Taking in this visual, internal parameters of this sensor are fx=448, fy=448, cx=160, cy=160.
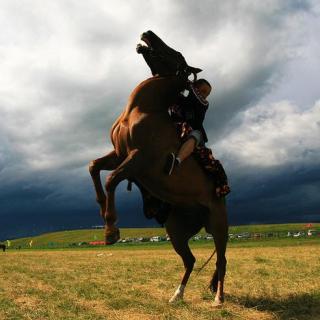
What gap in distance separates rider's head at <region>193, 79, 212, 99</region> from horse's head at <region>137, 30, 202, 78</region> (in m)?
0.29

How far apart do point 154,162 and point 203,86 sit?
1794mm

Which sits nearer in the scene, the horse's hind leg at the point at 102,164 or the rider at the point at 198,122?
the horse's hind leg at the point at 102,164

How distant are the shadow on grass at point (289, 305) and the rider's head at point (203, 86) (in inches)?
144

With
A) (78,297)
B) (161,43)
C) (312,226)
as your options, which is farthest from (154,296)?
(312,226)

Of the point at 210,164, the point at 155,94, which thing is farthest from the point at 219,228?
the point at 155,94

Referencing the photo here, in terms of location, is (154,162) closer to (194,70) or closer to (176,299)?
(194,70)

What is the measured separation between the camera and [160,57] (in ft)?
24.0

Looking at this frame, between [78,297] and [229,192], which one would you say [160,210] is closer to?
[229,192]

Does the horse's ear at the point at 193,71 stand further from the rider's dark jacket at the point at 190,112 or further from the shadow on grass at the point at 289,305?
the shadow on grass at the point at 289,305

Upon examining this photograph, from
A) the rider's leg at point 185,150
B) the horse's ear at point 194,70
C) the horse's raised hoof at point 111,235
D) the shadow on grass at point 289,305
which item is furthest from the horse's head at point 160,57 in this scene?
the shadow on grass at point 289,305

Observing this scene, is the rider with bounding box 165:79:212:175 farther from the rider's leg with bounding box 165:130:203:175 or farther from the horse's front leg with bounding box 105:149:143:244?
the horse's front leg with bounding box 105:149:143:244

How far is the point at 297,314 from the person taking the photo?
694 cm

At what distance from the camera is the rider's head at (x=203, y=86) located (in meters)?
7.67

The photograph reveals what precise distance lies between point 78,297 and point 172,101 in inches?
167
